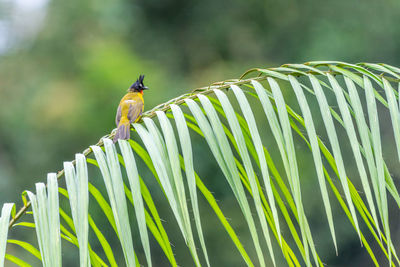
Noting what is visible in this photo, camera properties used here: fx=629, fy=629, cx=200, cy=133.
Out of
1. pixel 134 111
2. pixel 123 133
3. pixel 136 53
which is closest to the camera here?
pixel 123 133

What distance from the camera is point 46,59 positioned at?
1563cm

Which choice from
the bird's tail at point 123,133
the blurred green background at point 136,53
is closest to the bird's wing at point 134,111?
the bird's tail at point 123,133

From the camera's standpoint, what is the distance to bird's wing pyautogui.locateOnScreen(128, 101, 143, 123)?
304 centimetres

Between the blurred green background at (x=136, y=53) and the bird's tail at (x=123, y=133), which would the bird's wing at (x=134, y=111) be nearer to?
the bird's tail at (x=123, y=133)

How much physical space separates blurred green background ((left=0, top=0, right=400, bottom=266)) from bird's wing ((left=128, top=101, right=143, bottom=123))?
28.5ft

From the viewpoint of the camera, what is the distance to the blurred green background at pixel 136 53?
12938 millimetres

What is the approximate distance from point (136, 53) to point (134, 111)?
40.7 feet

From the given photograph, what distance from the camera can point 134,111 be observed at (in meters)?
3.14

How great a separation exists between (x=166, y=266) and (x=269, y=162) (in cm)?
1081

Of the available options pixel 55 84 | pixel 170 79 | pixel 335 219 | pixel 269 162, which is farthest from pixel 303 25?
pixel 269 162

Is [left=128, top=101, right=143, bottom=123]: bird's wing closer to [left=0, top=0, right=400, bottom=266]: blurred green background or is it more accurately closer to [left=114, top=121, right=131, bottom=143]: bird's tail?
[left=114, top=121, right=131, bottom=143]: bird's tail

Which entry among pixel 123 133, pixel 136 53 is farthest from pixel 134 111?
pixel 136 53

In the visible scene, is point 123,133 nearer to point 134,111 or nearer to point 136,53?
point 134,111

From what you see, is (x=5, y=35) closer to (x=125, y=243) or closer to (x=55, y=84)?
(x=55, y=84)
